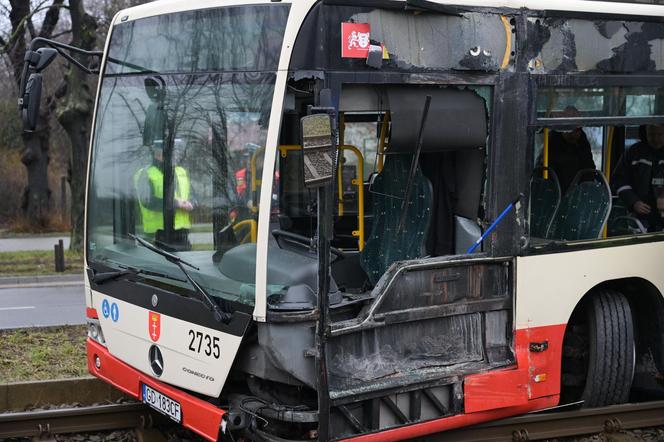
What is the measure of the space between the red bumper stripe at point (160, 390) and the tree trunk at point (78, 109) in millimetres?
11903

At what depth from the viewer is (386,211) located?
539 centimetres

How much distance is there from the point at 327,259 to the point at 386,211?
1.13 m

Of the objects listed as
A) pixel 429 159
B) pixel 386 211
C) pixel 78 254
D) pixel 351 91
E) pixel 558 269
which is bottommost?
pixel 78 254

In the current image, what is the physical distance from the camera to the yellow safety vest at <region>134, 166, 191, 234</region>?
505 centimetres

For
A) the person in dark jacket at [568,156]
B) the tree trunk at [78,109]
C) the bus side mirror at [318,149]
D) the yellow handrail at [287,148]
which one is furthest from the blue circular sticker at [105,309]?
the tree trunk at [78,109]

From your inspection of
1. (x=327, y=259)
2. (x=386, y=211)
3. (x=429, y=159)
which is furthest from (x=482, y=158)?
(x=327, y=259)

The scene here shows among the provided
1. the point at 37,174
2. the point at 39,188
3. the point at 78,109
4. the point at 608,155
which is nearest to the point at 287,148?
the point at 608,155

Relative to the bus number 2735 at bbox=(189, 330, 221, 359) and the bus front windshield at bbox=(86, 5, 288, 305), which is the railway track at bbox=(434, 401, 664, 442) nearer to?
the bus number 2735 at bbox=(189, 330, 221, 359)

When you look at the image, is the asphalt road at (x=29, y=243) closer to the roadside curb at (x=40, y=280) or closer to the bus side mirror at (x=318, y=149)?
the roadside curb at (x=40, y=280)

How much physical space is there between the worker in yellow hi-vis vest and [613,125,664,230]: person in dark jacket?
3460mm

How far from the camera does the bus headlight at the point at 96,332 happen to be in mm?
5742

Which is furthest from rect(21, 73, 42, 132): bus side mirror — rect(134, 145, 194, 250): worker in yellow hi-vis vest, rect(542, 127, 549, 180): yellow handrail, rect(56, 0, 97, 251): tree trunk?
rect(56, 0, 97, 251): tree trunk

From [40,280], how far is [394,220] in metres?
11.4

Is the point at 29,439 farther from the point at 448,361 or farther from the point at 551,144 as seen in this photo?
the point at 551,144
